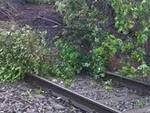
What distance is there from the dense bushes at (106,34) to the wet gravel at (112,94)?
1.44ft

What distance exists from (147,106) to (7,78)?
313 centimetres

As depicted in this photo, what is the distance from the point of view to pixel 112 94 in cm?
719

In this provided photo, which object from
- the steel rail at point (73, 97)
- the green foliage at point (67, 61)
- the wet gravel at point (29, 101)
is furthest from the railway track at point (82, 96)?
the green foliage at point (67, 61)

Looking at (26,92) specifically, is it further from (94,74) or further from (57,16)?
(57,16)

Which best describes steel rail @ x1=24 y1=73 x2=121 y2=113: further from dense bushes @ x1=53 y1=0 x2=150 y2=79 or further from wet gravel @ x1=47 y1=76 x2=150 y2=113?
dense bushes @ x1=53 y1=0 x2=150 y2=79

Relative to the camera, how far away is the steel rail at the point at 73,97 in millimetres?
5945

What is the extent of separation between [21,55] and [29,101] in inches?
76.7

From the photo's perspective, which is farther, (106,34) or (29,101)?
(106,34)

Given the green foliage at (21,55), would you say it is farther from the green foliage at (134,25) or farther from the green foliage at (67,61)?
the green foliage at (134,25)

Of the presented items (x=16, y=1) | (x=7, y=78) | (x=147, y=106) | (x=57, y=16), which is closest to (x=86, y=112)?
(x=147, y=106)

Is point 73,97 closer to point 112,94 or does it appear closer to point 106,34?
point 112,94

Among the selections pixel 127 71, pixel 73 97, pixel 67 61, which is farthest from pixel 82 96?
pixel 67 61

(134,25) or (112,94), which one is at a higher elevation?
(134,25)

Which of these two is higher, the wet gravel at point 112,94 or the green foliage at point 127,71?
the green foliage at point 127,71
